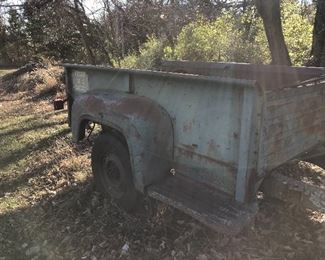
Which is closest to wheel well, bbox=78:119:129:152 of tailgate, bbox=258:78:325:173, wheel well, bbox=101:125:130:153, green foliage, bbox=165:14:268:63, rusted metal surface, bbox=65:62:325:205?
wheel well, bbox=101:125:130:153

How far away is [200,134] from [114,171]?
4.24ft

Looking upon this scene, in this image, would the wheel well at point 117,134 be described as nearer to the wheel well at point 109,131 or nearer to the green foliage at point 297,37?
the wheel well at point 109,131

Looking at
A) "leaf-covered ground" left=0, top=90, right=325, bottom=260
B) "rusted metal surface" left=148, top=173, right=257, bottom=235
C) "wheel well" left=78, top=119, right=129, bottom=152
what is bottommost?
"leaf-covered ground" left=0, top=90, right=325, bottom=260

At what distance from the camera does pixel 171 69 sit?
17.5ft

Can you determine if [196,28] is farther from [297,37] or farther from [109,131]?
[109,131]

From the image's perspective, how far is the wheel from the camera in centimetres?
374

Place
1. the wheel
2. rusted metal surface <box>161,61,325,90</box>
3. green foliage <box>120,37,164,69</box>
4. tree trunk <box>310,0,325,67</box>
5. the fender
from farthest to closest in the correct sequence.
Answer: green foliage <box>120,37,164,69</box>
tree trunk <box>310,0,325,67</box>
rusted metal surface <box>161,61,325,90</box>
the wheel
the fender

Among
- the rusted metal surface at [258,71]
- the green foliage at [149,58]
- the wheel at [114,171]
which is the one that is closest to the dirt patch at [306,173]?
the rusted metal surface at [258,71]

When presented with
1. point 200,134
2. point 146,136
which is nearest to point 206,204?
point 200,134

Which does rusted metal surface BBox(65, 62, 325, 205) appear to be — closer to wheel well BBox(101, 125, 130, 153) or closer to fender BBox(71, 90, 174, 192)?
fender BBox(71, 90, 174, 192)

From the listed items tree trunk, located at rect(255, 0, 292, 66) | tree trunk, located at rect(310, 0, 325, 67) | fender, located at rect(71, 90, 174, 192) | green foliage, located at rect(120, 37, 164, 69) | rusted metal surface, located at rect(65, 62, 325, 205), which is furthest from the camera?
green foliage, located at rect(120, 37, 164, 69)

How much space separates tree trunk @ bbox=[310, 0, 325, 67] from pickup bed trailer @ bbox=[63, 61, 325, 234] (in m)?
4.52

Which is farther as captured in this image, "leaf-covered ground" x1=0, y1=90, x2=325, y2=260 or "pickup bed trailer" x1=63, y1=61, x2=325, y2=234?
"leaf-covered ground" x1=0, y1=90, x2=325, y2=260

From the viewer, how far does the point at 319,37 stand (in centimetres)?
839
